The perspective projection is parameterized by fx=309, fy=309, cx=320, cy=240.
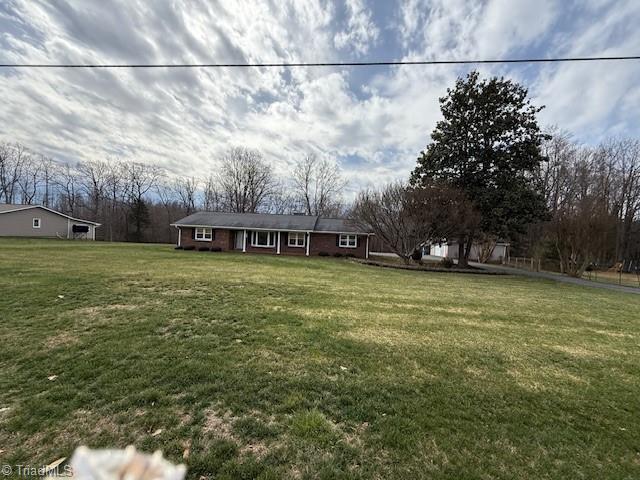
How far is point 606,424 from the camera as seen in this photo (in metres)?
2.96

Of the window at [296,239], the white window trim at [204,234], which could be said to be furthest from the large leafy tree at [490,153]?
the white window trim at [204,234]

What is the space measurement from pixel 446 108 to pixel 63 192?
5258cm

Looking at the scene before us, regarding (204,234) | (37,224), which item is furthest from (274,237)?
(37,224)

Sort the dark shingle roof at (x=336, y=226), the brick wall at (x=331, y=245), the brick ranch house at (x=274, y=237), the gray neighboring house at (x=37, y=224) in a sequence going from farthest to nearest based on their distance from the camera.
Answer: the gray neighboring house at (x=37, y=224), the brick ranch house at (x=274, y=237), the brick wall at (x=331, y=245), the dark shingle roof at (x=336, y=226)

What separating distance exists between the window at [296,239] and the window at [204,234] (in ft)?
22.2

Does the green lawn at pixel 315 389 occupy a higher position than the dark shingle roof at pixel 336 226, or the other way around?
the dark shingle roof at pixel 336 226

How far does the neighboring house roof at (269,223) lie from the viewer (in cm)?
2572

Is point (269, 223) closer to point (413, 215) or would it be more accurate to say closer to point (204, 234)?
point (204, 234)

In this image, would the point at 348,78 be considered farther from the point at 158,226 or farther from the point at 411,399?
the point at 158,226

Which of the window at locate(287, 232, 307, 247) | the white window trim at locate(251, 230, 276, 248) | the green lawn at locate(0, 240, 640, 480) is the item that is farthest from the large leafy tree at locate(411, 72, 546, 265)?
the green lawn at locate(0, 240, 640, 480)

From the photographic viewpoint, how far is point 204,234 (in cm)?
2656

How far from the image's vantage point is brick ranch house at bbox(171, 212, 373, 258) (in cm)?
2542

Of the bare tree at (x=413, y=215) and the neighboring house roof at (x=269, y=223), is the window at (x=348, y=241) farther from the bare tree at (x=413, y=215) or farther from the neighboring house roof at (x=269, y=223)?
the bare tree at (x=413, y=215)

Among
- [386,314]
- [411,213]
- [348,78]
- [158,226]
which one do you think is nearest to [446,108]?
[411,213]
